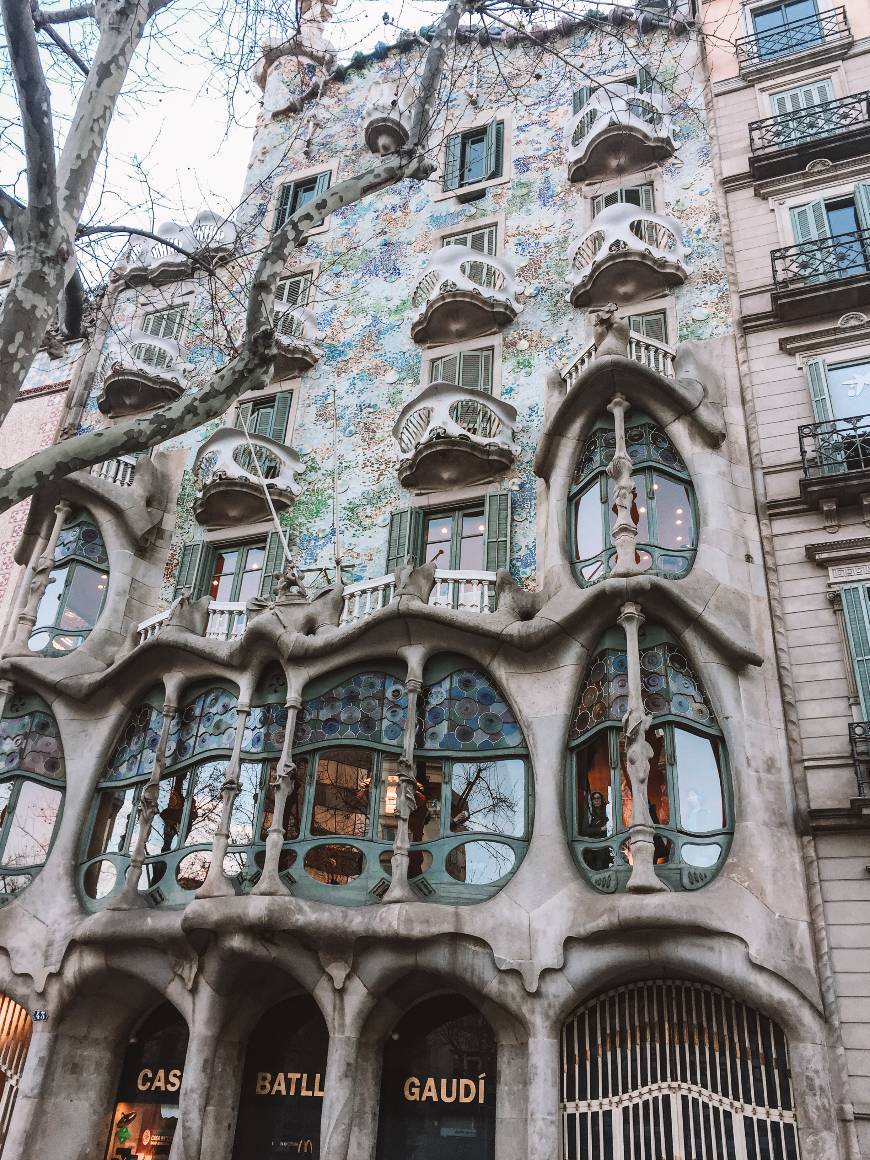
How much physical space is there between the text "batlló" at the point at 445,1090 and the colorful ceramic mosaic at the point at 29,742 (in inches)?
299

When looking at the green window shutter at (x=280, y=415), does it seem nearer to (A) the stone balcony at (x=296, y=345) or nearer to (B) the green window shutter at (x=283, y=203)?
(A) the stone balcony at (x=296, y=345)

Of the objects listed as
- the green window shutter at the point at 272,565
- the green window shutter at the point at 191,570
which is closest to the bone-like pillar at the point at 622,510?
the green window shutter at the point at 272,565

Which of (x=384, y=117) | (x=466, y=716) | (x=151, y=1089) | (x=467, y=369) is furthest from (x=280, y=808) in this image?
(x=384, y=117)

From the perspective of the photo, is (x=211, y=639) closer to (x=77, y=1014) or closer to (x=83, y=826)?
(x=83, y=826)

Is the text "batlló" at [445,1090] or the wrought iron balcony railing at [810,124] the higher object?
the wrought iron balcony railing at [810,124]

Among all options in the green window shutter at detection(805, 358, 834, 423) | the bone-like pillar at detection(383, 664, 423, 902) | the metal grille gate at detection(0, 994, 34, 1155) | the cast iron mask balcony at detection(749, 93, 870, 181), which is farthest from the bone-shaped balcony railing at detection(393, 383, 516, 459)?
the metal grille gate at detection(0, 994, 34, 1155)

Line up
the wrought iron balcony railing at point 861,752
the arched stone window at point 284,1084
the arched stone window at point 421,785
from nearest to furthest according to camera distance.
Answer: the wrought iron balcony railing at point 861,752
the arched stone window at point 421,785
the arched stone window at point 284,1084

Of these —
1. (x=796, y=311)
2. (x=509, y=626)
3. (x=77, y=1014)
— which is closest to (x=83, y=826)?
(x=77, y=1014)

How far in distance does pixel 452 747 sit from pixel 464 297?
8.91 metres

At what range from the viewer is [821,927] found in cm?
1099

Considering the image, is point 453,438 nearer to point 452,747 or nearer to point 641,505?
point 641,505

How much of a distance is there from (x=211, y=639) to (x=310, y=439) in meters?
5.46

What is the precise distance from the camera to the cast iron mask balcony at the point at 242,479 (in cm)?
1752

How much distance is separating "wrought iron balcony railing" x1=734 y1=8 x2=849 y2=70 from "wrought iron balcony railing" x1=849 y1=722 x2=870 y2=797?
13.7 meters
